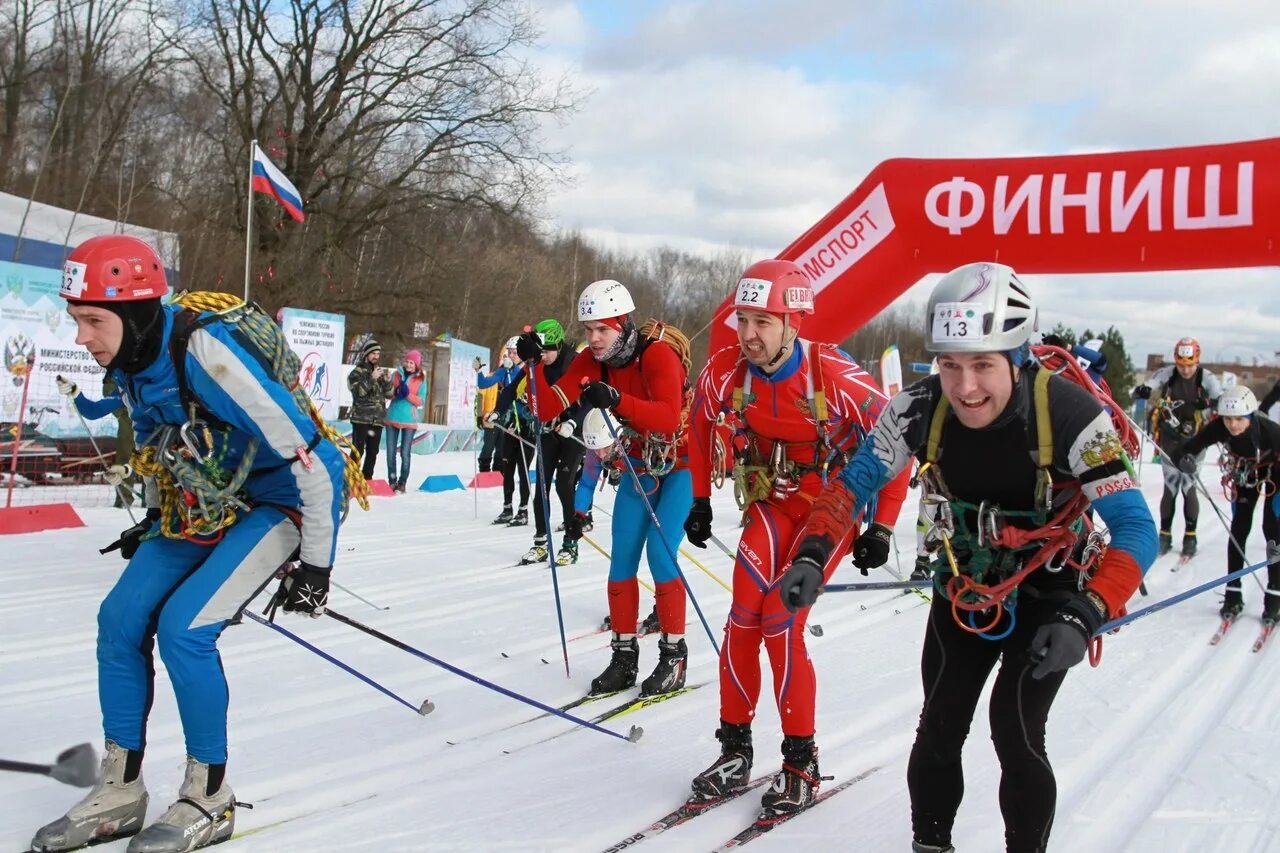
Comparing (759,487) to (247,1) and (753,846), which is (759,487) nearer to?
(753,846)

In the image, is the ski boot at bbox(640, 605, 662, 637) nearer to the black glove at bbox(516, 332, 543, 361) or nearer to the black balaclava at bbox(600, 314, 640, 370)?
the black glove at bbox(516, 332, 543, 361)

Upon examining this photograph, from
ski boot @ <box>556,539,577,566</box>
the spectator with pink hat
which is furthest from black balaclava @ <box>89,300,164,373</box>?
the spectator with pink hat

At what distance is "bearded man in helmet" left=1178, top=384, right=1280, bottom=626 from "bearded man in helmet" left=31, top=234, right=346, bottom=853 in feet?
22.8

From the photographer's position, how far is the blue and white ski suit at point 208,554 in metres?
3.34

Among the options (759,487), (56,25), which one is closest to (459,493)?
(759,487)

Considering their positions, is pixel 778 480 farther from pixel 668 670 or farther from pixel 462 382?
pixel 462 382

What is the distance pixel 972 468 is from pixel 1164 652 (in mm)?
4698

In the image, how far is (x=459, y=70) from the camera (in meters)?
26.7

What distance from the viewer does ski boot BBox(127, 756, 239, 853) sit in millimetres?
3326

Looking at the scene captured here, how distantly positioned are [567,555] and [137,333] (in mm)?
6237

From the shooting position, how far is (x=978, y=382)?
9.33 feet

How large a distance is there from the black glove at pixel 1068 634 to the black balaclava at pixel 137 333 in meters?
2.79

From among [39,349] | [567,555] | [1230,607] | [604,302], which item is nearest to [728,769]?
[604,302]

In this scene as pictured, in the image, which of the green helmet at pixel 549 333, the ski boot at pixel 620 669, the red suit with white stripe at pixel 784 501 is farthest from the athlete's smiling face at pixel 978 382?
the green helmet at pixel 549 333
